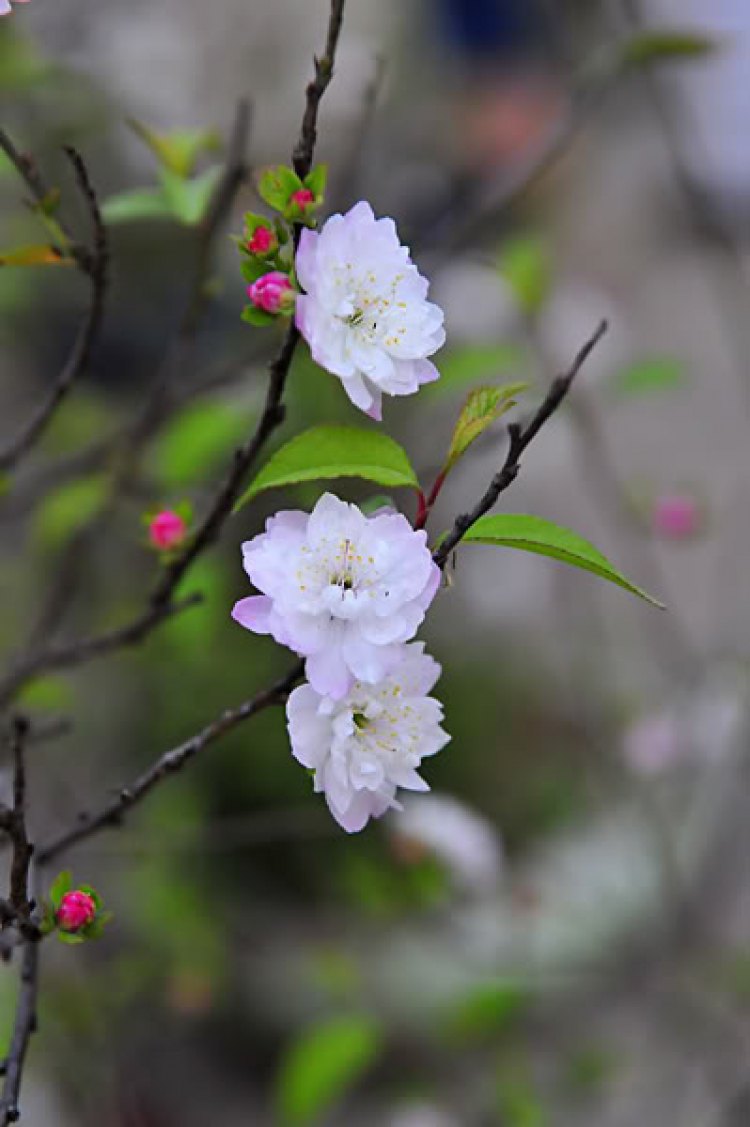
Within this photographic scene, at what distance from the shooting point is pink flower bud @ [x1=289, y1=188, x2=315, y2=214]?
49 centimetres

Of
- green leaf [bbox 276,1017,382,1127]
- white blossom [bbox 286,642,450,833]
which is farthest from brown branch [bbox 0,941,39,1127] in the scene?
green leaf [bbox 276,1017,382,1127]

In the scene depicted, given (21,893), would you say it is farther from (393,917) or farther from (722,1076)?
(722,1076)

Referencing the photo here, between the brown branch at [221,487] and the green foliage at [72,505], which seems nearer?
the brown branch at [221,487]

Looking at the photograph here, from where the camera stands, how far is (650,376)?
3.83ft

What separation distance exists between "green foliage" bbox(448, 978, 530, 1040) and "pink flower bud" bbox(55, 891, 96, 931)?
956 mm

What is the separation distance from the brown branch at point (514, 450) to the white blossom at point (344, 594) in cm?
1

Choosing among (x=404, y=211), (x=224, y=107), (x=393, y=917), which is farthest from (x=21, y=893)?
(x=224, y=107)

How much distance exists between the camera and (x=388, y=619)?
49cm

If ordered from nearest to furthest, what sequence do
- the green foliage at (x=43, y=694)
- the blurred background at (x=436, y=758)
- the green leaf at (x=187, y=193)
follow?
the green leaf at (x=187, y=193)
the green foliage at (x=43, y=694)
the blurred background at (x=436, y=758)

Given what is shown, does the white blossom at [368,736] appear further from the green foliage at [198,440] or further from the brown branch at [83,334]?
the green foliage at [198,440]

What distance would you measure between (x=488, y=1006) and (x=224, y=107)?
3.29 meters

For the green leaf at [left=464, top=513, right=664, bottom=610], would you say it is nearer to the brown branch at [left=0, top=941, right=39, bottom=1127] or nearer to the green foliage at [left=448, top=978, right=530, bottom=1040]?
the brown branch at [left=0, top=941, right=39, bottom=1127]

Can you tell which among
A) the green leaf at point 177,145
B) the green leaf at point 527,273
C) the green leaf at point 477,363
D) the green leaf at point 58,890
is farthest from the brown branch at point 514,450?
the green leaf at point 527,273

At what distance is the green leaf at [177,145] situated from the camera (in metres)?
0.79
